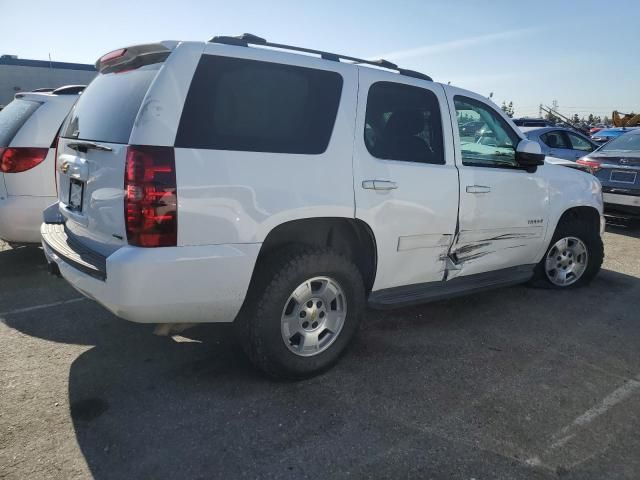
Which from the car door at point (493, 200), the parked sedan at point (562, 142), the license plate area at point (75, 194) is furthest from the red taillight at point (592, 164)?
the license plate area at point (75, 194)

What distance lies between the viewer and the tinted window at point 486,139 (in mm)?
3873

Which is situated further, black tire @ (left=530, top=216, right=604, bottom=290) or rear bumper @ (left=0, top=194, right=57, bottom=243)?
black tire @ (left=530, top=216, right=604, bottom=290)

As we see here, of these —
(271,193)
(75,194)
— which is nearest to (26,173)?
(75,194)

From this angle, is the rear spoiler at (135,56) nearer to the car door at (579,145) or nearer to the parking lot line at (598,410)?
the parking lot line at (598,410)

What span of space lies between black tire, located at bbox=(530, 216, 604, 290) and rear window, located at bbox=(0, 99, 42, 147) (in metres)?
5.33

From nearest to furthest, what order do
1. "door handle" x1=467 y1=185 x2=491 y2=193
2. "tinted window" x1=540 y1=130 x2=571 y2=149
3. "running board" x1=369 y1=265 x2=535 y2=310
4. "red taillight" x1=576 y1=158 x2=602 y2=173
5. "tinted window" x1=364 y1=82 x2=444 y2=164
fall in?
"tinted window" x1=364 y1=82 x2=444 y2=164 < "running board" x1=369 y1=265 x2=535 y2=310 < "door handle" x1=467 y1=185 x2=491 y2=193 < "red taillight" x1=576 y1=158 x2=602 y2=173 < "tinted window" x1=540 y1=130 x2=571 y2=149

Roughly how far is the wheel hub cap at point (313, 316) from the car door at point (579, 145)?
31.4 ft

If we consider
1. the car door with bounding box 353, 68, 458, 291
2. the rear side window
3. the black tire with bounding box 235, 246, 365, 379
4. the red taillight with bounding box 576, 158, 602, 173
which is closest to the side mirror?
the car door with bounding box 353, 68, 458, 291

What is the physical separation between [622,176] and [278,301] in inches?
284

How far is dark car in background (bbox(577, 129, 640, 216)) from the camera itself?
7.66m

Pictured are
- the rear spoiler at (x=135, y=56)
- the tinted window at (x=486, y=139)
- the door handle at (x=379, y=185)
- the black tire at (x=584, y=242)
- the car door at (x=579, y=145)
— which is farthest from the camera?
the car door at (x=579, y=145)

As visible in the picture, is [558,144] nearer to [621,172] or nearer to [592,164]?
[592,164]

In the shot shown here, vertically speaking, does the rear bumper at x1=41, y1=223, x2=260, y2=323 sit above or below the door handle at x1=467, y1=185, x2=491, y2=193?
below

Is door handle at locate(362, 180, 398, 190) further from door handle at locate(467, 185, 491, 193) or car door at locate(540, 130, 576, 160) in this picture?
car door at locate(540, 130, 576, 160)
